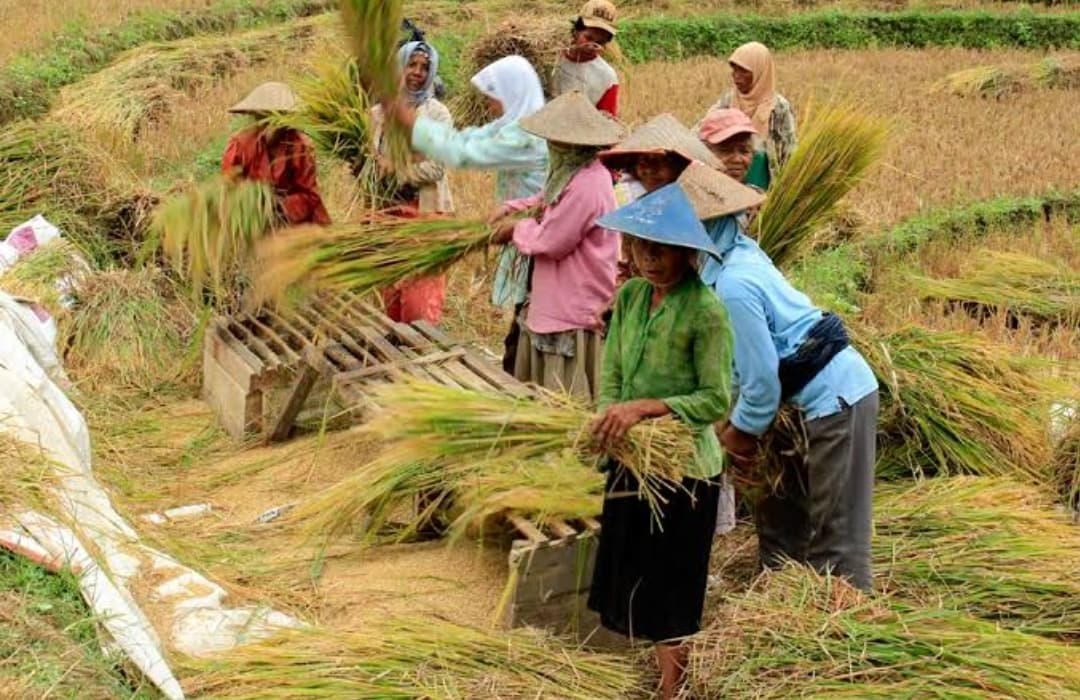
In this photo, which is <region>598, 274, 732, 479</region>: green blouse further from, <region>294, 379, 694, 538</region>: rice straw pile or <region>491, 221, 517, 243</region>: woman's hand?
<region>491, 221, 517, 243</region>: woman's hand

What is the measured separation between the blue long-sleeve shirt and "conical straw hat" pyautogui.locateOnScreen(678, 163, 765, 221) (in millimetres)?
42

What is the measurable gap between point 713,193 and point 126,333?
10.5 ft

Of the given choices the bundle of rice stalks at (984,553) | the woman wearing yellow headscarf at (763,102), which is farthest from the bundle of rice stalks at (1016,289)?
the bundle of rice stalks at (984,553)

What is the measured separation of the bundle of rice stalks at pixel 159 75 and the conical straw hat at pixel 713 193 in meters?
6.09

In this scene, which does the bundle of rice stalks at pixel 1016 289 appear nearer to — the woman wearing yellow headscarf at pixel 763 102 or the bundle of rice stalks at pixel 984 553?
the woman wearing yellow headscarf at pixel 763 102

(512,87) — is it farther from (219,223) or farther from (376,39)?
(219,223)

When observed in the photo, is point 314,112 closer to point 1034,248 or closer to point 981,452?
point 981,452

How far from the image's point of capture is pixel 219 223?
4.74 meters

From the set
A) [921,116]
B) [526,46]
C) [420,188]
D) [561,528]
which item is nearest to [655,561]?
[561,528]

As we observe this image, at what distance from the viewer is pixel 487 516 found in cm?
355

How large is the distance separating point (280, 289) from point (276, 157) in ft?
3.24

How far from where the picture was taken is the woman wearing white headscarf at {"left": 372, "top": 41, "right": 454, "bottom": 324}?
5129 mm

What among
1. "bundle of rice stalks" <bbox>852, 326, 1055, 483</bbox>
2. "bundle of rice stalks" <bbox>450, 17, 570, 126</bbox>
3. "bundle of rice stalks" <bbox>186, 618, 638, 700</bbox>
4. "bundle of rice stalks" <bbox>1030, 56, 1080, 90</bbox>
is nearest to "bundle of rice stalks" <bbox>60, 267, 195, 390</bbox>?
"bundle of rice stalks" <bbox>186, 618, 638, 700</bbox>

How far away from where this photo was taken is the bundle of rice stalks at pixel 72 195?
21.1 feet
